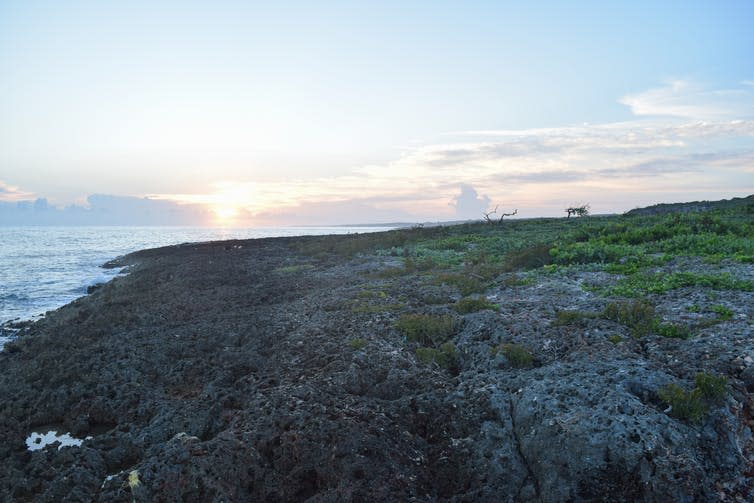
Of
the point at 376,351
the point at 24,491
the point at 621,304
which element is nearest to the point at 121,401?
the point at 24,491

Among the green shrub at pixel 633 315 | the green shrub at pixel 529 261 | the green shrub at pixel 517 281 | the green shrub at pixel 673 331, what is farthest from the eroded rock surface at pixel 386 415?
the green shrub at pixel 529 261

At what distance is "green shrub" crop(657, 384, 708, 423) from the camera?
691 cm

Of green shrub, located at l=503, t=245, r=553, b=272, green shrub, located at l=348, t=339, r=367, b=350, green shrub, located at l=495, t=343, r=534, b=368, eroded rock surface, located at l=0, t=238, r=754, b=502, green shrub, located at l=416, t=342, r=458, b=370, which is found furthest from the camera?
green shrub, located at l=503, t=245, r=553, b=272

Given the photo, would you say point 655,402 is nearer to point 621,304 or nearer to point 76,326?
point 621,304

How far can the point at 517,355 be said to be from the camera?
9727 mm

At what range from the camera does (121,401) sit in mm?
10828

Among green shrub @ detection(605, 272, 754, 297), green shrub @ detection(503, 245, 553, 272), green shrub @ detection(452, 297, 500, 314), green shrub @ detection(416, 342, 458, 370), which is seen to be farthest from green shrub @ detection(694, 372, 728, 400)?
green shrub @ detection(503, 245, 553, 272)

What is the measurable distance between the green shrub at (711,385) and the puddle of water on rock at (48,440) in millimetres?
11907

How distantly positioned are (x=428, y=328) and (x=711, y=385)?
6580 millimetres

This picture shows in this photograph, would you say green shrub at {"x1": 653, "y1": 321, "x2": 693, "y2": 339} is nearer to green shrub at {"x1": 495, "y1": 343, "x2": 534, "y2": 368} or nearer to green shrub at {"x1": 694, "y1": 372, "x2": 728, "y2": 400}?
green shrub at {"x1": 694, "y1": 372, "x2": 728, "y2": 400}

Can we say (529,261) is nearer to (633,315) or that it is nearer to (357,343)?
(633,315)

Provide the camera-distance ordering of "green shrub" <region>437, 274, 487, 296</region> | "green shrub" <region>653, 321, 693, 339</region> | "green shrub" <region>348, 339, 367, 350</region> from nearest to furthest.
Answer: "green shrub" <region>653, 321, 693, 339</region>
"green shrub" <region>348, 339, 367, 350</region>
"green shrub" <region>437, 274, 487, 296</region>

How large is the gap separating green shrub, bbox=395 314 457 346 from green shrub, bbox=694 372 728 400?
590cm

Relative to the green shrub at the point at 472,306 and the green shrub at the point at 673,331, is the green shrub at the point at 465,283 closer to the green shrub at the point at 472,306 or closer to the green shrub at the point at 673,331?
the green shrub at the point at 472,306
